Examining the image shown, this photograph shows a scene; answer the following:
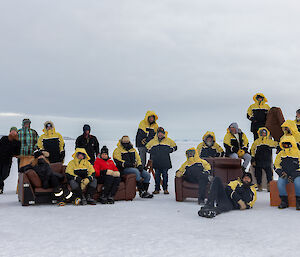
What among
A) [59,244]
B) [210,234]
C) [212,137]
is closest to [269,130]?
[212,137]

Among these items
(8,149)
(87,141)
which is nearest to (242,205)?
(87,141)

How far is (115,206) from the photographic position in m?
7.73

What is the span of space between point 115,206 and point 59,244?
3.09 meters

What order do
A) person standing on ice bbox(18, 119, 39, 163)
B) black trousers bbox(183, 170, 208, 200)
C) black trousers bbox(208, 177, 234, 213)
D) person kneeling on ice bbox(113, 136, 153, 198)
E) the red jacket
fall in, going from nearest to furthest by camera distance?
1. black trousers bbox(208, 177, 234, 213)
2. black trousers bbox(183, 170, 208, 200)
3. the red jacket
4. person kneeling on ice bbox(113, 136, 153, 198)
5. person standing on ice bbox(18, 119, 39, 163)

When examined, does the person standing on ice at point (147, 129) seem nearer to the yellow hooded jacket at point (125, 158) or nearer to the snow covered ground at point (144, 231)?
the yellow hooded jacket at point (125, 158)

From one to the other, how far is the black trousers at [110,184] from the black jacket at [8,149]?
2.81m

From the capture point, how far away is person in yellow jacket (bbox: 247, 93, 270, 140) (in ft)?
35.3

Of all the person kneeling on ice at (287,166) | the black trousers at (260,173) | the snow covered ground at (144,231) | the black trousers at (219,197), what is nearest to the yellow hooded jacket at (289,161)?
the person kneeling on ice at (287,166)

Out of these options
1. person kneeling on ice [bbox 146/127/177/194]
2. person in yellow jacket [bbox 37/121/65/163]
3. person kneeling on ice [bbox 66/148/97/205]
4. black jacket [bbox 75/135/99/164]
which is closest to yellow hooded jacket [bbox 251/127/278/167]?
person kneeling on ice [bbox 146/127/177/194]

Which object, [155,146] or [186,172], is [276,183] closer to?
[186,172]

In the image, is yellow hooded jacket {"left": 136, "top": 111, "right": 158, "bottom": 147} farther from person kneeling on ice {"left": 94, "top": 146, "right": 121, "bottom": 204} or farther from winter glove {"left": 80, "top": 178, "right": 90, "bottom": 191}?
winter glove {"left": 80, "top": 178, "right": 90, "bottom": 191}

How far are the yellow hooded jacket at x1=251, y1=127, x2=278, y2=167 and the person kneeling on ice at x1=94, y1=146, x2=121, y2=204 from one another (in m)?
3.69

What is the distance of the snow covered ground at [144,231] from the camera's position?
441cm

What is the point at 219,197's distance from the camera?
6.88 m
